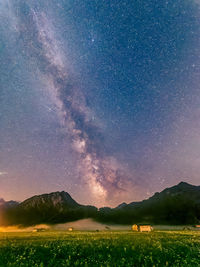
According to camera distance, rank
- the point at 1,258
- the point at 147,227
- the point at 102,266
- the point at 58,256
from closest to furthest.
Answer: the point at 102,266
the point at 1,258
the point at 58,256
the point at 147,227

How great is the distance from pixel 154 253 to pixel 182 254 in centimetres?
221

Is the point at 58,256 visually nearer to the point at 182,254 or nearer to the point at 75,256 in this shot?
the point at 75,256

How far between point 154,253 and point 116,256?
121 inches

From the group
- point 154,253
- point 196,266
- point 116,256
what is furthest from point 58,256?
point 196,266

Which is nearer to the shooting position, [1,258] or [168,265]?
[168,265]

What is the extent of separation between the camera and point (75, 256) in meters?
14.2

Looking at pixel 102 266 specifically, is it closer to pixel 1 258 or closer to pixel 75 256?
pixel 75 256

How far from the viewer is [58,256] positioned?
1440cm

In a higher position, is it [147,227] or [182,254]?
[147,227]

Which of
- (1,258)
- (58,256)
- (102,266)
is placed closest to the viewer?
(102,266)

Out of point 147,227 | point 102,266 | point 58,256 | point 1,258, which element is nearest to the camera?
point 102,266

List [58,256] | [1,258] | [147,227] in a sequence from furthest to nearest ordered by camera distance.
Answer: [147,227] → [58,256] → [1,258]

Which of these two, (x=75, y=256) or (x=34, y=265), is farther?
(x=75, y=256)

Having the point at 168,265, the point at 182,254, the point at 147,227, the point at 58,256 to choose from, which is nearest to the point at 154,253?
the point at 182,254
